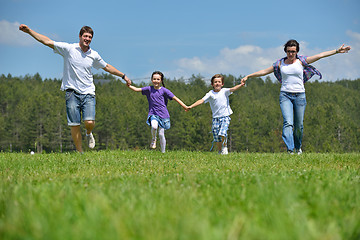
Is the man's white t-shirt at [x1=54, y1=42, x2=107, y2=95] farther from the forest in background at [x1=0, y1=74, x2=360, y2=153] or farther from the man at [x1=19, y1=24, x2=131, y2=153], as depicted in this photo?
the forest in background at [x1=0, y1=74, x2=360, y2=153]

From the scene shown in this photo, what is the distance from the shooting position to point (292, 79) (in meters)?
9.83

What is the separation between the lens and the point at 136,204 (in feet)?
8.67

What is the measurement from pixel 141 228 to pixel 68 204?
864mm

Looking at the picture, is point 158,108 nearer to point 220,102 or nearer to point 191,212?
point 220,102

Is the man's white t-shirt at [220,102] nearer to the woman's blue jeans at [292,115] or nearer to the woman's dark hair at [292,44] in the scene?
the woman's blue jeans at [292,115]

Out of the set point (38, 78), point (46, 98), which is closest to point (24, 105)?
point (46, 98)

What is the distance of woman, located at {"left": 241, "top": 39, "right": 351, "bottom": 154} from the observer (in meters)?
9.77

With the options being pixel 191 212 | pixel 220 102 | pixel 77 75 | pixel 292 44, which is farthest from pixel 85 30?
pixel 191 212

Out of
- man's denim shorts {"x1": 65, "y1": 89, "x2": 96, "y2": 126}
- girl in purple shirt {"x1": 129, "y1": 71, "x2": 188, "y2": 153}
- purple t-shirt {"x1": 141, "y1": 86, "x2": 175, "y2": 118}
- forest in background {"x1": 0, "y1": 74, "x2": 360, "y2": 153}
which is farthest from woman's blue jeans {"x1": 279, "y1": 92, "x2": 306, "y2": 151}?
forest in background {"x1": 0, "y1": 74, "x2": 360, "y2": 153}

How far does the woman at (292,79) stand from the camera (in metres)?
9.77

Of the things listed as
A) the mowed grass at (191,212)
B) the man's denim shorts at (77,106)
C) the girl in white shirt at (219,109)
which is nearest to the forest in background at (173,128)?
the girl in white shirt at (219,109)

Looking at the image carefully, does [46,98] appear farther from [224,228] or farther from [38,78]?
[224,228]

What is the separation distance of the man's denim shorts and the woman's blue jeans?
5.22 meters

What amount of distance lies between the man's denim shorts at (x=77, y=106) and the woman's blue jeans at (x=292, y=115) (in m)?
5.22
